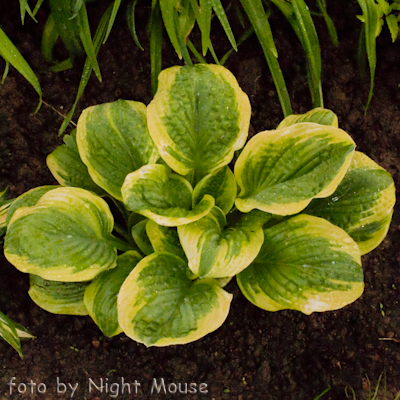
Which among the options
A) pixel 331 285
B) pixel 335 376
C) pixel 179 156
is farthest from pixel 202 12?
pixel 335 376

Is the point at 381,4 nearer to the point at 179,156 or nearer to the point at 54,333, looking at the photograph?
the point at 179,156

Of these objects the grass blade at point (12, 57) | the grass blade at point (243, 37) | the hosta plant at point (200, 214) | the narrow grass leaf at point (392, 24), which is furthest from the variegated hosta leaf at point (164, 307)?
the narrow grass leaf at point (392, 24)

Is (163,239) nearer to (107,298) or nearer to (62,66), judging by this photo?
(107,298)

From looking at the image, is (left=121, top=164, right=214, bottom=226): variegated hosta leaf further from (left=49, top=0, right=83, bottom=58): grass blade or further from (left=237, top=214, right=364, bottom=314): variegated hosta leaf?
(left=49, top=0, right=83, bottom=58): grass blade

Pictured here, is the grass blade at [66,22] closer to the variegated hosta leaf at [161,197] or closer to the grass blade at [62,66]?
the grass blade at [62,66]

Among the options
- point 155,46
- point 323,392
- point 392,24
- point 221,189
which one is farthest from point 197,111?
point 323,392

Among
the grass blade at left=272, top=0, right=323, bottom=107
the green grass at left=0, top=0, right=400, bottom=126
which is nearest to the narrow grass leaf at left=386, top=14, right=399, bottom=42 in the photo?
the green grass at left=0, top=0, right=400, bottom=126
